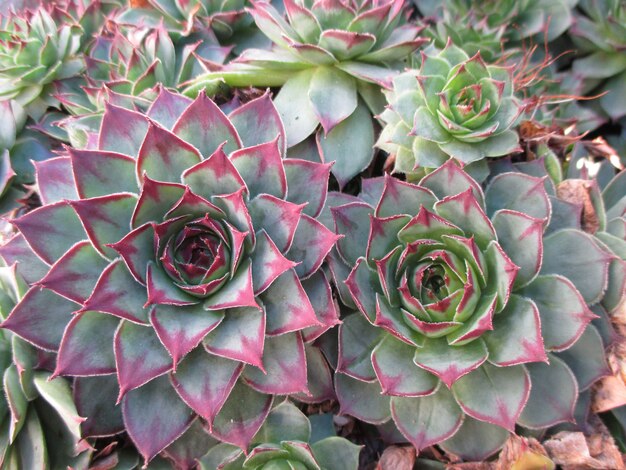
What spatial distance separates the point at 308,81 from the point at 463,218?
1.71 feet

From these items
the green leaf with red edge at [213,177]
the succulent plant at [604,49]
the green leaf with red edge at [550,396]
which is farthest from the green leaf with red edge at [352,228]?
the succulent plant at [604,49]

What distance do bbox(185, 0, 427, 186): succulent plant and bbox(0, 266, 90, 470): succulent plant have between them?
2.25 feet

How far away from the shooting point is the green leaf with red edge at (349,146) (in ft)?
4.20

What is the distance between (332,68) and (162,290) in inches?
27.2

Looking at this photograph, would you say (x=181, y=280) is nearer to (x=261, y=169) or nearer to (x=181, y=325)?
(x=181, y=325)

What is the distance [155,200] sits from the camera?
999 millimetres

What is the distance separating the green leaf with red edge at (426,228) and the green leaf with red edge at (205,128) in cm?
37

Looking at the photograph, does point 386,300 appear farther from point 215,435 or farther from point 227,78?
point 227,78

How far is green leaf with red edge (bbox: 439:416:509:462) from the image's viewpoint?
111cm

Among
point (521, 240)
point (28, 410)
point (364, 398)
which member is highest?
point (521, 240)

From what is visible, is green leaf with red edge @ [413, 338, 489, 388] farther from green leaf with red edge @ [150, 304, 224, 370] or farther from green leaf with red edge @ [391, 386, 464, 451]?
green leaf with red edge @ [150, 304, 224, 370]

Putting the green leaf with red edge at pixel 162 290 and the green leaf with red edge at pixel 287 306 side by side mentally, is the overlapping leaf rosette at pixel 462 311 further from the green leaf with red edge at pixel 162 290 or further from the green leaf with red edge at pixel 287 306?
the green leaf with red edge at pixel 162 290

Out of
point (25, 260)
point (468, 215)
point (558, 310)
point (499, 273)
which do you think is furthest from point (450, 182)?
point (25, 260)

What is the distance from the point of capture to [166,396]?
103 cm
